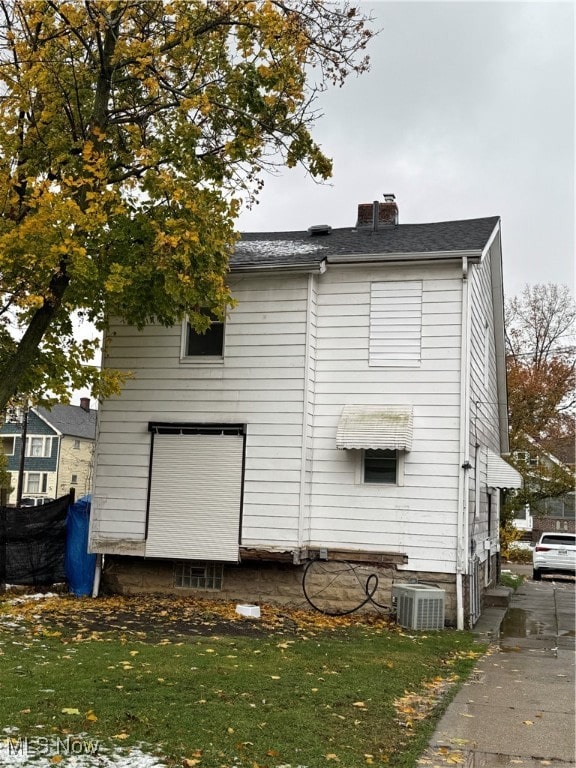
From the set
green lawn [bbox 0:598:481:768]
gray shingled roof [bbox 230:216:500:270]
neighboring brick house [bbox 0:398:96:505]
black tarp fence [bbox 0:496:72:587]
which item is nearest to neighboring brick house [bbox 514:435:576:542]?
gray shingled roof [bbox 230:216:500:270]

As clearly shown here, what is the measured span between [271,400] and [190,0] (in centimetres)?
634

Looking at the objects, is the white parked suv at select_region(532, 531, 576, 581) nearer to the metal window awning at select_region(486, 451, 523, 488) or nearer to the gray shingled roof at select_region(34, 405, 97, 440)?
the metal window awning at select_region(486, 451, 523, 488)

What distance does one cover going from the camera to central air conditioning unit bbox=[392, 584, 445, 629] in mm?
11609

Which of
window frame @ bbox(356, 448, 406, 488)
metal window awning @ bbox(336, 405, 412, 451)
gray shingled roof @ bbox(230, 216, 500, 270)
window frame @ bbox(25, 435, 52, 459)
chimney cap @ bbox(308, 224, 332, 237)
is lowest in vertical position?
window frame @ bbox(356, 448, 406, 488)

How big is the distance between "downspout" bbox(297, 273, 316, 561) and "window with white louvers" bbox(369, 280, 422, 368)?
3.60 ft

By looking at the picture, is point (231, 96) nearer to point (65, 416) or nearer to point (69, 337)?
point (69, 337)

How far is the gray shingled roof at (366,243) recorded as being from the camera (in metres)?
13.2

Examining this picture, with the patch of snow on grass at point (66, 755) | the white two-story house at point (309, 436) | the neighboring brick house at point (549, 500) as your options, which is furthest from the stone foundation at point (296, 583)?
the neighboring brick house at point (549, 500)

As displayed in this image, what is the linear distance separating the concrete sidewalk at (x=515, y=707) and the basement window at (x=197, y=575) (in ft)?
14.9

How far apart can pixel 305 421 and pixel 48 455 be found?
39.7m

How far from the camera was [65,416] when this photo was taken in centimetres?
5172

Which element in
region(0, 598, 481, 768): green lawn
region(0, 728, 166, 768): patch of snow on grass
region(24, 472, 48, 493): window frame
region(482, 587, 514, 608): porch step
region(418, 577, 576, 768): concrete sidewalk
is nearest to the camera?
region(0, 728, 166, 768): patch of snow on grass

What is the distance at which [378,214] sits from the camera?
1664cm

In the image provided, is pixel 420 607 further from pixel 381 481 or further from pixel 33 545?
pixel 33 545
